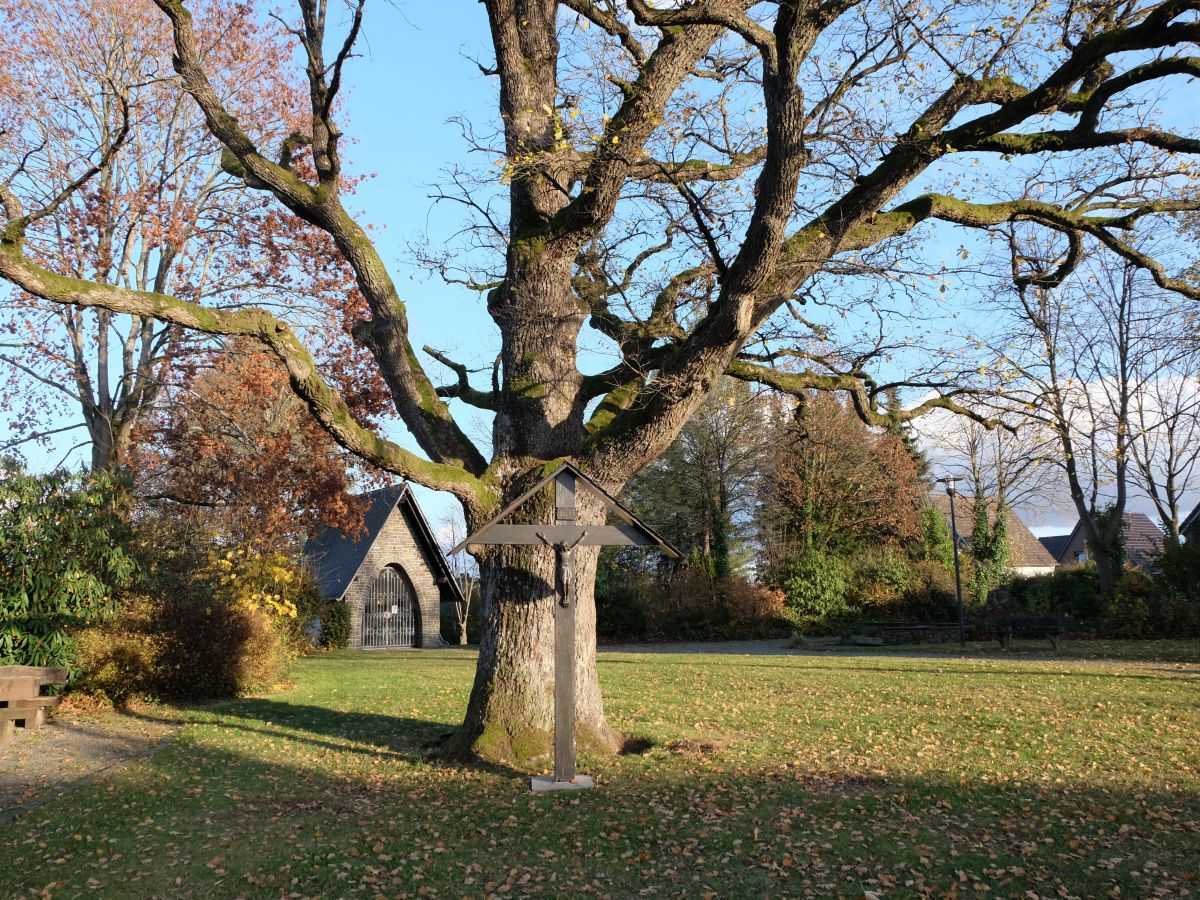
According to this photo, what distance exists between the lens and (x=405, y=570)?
32.9m

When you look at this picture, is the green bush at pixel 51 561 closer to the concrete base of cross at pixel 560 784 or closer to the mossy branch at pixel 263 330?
the mossy branch at pixel 263 330

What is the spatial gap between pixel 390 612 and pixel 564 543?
2658 centimetres

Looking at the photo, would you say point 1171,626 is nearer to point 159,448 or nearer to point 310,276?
point 310,276

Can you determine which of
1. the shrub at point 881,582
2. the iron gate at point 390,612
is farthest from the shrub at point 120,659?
the shrub at point 881,582

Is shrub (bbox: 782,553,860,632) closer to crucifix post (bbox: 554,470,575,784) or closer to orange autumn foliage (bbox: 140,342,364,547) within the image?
orange autumn foliage (bbox: 140,342,364,547)

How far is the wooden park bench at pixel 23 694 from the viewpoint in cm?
1082

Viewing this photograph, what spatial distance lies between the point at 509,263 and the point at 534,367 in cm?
127

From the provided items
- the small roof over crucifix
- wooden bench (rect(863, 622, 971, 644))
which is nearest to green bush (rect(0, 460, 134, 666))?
the small roof over crucifix

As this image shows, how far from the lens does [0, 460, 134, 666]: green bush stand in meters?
13.0

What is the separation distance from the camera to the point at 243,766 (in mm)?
9273

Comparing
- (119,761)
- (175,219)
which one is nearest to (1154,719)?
(119,761)

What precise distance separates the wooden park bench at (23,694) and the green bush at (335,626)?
17.9m

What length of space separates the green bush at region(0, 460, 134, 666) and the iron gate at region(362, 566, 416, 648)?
18.6 m

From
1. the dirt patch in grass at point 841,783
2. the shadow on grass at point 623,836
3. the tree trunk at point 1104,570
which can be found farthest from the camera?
the tree trunk at point 1104,570
